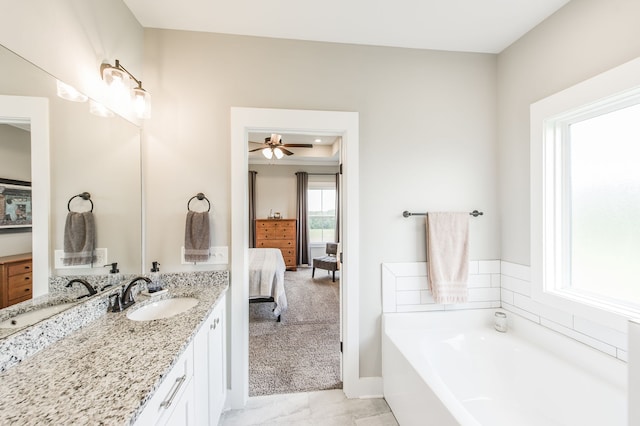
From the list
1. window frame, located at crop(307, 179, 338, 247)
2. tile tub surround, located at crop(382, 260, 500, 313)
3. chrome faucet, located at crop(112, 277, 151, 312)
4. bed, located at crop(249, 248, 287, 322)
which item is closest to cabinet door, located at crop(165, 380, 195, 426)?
chrome faucet, located at crop(112, 277, 151, 312)

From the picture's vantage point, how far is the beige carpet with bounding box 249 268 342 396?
214 cm

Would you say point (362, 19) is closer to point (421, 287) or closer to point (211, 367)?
point (421, 287)

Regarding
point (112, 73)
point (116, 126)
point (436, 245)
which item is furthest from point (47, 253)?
point (436, 245)

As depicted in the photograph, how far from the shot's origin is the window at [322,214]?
6926mm

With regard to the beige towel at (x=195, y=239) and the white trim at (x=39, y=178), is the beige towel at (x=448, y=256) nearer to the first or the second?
the beige towel at (x=195, y=239)

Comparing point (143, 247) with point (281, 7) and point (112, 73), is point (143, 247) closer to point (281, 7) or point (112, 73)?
point (112, 73)

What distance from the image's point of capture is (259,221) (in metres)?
6.15

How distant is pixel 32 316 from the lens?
991mm

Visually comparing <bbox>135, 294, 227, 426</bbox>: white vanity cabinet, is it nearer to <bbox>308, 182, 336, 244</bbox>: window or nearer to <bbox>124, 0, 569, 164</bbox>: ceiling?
<bbox>124, 0, 569, 164</bbox>: ceiling

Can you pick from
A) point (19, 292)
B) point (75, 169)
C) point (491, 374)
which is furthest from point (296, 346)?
point (75, 169)

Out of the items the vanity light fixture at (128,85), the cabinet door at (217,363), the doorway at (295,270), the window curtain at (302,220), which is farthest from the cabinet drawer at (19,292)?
the window curtain at (302,220)

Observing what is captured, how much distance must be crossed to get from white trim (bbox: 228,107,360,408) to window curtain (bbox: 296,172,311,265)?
14.9 ft

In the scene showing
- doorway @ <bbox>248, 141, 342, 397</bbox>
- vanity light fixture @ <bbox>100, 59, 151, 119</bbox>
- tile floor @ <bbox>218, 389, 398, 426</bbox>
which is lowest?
tile floor @ <bbox>218, 389, 398, 426</bbox>

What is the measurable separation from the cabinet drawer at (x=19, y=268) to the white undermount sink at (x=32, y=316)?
158mm
